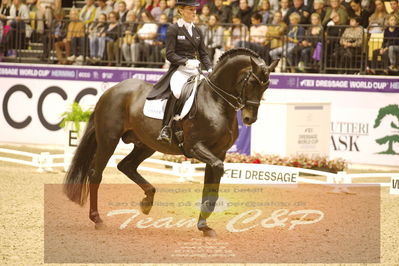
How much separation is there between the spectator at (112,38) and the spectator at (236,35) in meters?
2.91

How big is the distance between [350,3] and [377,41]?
1.47m

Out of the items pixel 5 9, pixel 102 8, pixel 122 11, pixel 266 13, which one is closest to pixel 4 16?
pixel 5 9

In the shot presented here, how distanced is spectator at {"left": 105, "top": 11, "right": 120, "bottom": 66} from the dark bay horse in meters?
9.05

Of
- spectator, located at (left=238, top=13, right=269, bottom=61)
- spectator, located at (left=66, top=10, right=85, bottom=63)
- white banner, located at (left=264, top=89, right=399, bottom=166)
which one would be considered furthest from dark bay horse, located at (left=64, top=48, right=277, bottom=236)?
A: spectator, located at (left=66, top=10, right=85, bottom=63)

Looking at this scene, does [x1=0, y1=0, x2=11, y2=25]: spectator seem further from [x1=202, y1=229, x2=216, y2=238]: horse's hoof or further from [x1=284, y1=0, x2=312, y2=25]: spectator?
[x1=202, y1=229, x2=216, y2=238]: horse's hoof

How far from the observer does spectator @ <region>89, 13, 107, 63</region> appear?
1956 centimetres

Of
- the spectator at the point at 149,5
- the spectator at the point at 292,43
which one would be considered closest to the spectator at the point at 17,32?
the spectator at the point at 149,5

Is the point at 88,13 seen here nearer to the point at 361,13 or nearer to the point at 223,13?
the point at 223,13

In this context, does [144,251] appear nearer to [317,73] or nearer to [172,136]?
[172,136]

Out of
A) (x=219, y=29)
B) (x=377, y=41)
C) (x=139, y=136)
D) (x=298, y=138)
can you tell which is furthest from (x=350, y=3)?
(x=139, y=136)

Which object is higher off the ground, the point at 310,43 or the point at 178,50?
the point at 178,50

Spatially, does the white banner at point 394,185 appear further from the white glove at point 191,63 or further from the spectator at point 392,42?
the white glove at point 191,63

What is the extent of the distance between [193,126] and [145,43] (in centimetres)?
1025

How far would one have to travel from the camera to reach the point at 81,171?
1017cm
